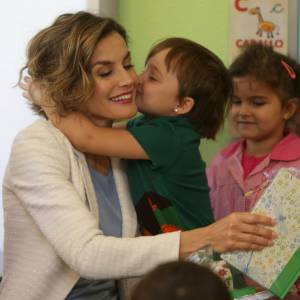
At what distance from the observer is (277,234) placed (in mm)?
972

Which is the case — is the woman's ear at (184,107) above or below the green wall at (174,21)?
below

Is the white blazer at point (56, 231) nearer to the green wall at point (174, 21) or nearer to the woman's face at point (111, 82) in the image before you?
the woman's face at point (111, 82)

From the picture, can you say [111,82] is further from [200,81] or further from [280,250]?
[280,250]

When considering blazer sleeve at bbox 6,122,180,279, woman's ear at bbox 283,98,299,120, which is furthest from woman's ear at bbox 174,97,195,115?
woman's ear at bbox 283,98,299,120

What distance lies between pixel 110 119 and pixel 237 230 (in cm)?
Answer: 38

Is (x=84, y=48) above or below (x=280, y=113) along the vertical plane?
above

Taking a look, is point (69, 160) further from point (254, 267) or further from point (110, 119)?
Answer: point (254, 267)

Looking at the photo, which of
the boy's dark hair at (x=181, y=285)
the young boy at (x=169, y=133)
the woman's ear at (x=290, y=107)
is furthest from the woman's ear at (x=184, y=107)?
the boy's dark hair at (x=181, y=285)

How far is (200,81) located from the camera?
121 cm

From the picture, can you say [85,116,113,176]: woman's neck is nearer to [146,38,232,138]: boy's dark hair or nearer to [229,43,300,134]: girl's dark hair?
[146,38,232,138]: boy's dark hair

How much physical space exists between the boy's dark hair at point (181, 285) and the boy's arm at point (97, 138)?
0.51m

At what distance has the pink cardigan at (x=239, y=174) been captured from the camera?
145cm

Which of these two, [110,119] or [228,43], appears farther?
[228,43]

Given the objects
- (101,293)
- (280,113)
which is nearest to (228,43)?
(280,113)
